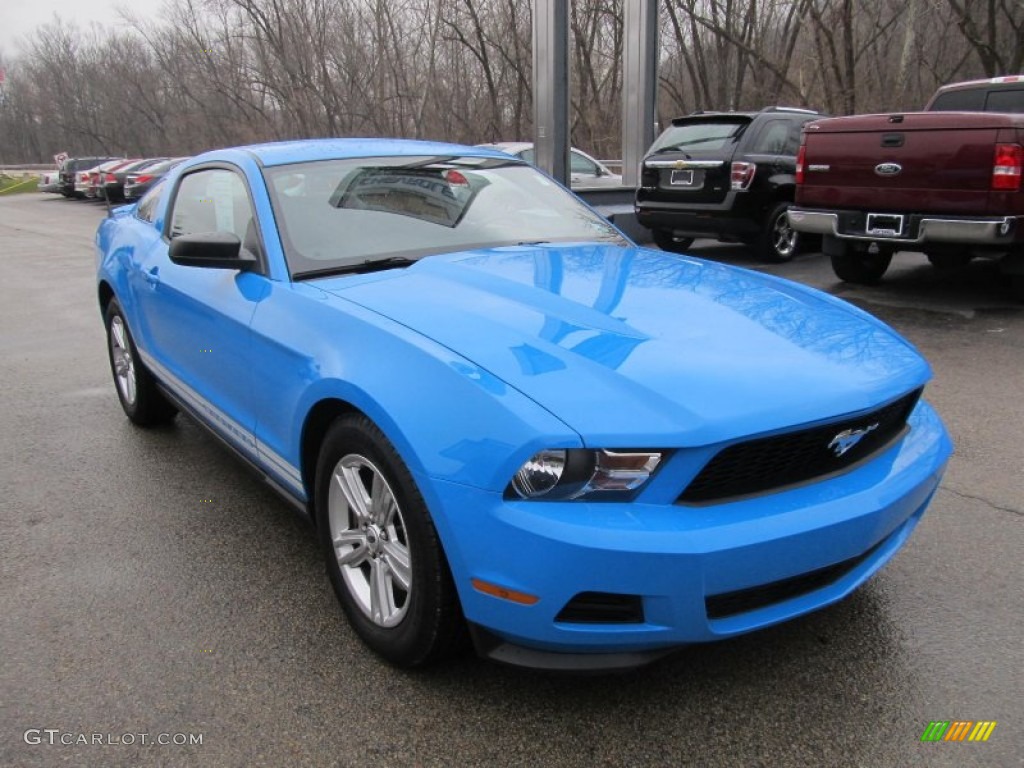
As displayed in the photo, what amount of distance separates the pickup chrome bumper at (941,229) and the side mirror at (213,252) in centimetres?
561

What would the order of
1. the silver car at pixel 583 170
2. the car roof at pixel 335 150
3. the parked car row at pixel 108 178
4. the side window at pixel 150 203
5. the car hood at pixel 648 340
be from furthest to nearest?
the parked car row at pixel 108 178 → the silver car at pixel 583 170 → the side window at pixel 150 203 → the car roof at pixel 335 150 → the car hood at pixel 648 340

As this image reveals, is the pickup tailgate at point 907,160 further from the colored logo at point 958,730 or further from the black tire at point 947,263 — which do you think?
the colored logo at point 958,730

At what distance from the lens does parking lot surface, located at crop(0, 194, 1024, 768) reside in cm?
211

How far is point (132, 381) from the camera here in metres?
4.64

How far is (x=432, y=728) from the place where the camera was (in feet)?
Answer: 7.13

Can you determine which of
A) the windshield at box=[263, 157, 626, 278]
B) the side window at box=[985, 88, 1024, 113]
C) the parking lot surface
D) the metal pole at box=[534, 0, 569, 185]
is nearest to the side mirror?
the windshield at box=[263, 157, 626, 278]

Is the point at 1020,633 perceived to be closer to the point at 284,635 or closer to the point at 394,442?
the point at 394,442

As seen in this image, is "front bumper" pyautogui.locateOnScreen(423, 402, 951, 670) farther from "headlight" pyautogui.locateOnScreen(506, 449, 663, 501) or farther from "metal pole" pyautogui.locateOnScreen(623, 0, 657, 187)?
"metal pole" pyautogui.locateOnScreen(623, 0, 657, 187)

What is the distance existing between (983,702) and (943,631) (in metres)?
0.34

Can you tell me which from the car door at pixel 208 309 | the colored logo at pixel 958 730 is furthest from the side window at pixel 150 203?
the colored logo at pixel 958 730

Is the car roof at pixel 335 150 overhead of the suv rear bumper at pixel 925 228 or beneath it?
overhead

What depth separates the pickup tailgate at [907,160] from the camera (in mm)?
6199

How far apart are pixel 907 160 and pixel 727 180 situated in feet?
8.99

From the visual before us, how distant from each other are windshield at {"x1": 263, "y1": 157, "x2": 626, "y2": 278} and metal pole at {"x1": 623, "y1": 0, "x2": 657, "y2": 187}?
31.3 ft
